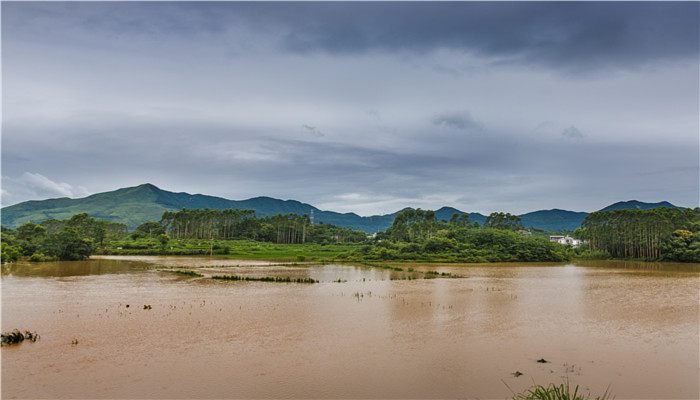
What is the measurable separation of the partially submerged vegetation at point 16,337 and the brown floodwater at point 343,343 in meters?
0.24

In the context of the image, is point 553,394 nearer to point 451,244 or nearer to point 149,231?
point 451,244

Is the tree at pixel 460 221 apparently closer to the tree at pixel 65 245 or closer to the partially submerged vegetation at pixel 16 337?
the tree at pixel 65 245

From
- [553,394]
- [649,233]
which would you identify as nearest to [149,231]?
[649,233]

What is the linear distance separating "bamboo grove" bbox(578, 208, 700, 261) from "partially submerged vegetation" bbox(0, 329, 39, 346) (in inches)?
2340

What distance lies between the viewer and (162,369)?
33.2 ft

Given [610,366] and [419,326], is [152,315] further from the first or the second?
[610,366]

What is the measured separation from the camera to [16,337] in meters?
12.3

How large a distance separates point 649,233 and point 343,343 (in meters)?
55.8

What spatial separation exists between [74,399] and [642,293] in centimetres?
2404

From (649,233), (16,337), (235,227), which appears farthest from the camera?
(235,227)

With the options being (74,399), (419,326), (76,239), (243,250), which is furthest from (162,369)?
(243,250)

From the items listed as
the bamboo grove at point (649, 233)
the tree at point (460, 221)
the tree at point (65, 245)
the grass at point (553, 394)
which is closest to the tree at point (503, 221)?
the tree at point (460, 221)

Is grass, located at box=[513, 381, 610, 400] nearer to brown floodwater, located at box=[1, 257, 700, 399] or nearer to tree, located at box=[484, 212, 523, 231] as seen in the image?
brown floodwater, located at box=[1, 257, 700, 399]

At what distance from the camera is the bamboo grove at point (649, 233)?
5212 cm
